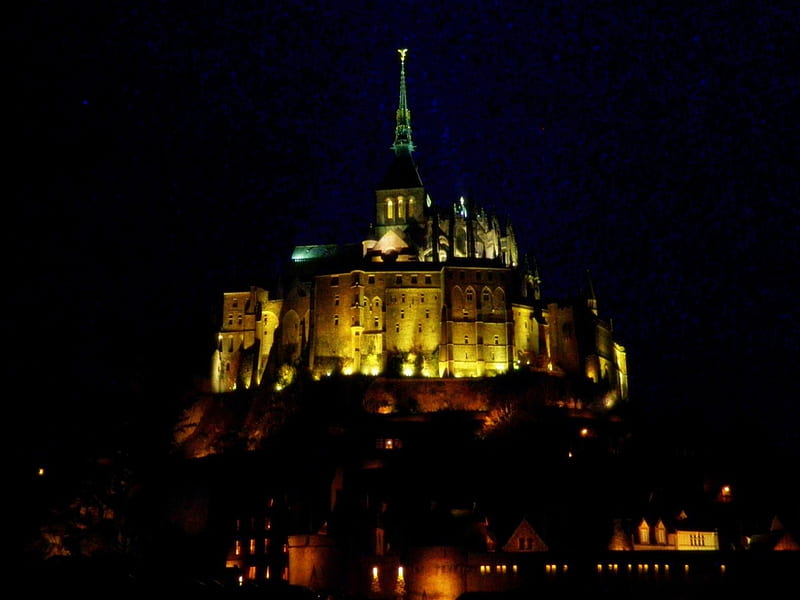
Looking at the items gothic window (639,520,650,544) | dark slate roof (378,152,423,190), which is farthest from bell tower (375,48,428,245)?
gothic window (639,520,650,544)

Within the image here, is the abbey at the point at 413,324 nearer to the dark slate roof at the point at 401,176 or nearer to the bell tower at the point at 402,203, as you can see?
the bell tower at the point at 402,203

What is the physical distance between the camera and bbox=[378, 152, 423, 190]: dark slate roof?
8994cm

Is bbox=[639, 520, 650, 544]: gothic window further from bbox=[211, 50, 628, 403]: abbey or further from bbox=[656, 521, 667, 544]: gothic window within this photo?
bbox=[211, 50, 628, 403]: abbey

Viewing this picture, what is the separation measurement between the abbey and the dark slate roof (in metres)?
6.83

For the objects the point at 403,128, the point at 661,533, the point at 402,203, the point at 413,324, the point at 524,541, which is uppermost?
the point at 403,128

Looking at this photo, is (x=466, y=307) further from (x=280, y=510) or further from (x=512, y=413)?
(x=280, y=510)

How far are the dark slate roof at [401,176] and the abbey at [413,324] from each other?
6.83 metres

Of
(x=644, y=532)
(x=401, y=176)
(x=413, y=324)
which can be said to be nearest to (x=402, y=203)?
(x=401, y=176)

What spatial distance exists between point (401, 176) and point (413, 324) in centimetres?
1964

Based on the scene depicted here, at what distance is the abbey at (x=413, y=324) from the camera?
248ft

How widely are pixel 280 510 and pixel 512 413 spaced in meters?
21.4

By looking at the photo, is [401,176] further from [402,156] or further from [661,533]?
[661,533]

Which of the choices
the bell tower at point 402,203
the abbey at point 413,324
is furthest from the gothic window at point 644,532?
the bell tower at point 402,203

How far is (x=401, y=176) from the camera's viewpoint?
9100 cm
